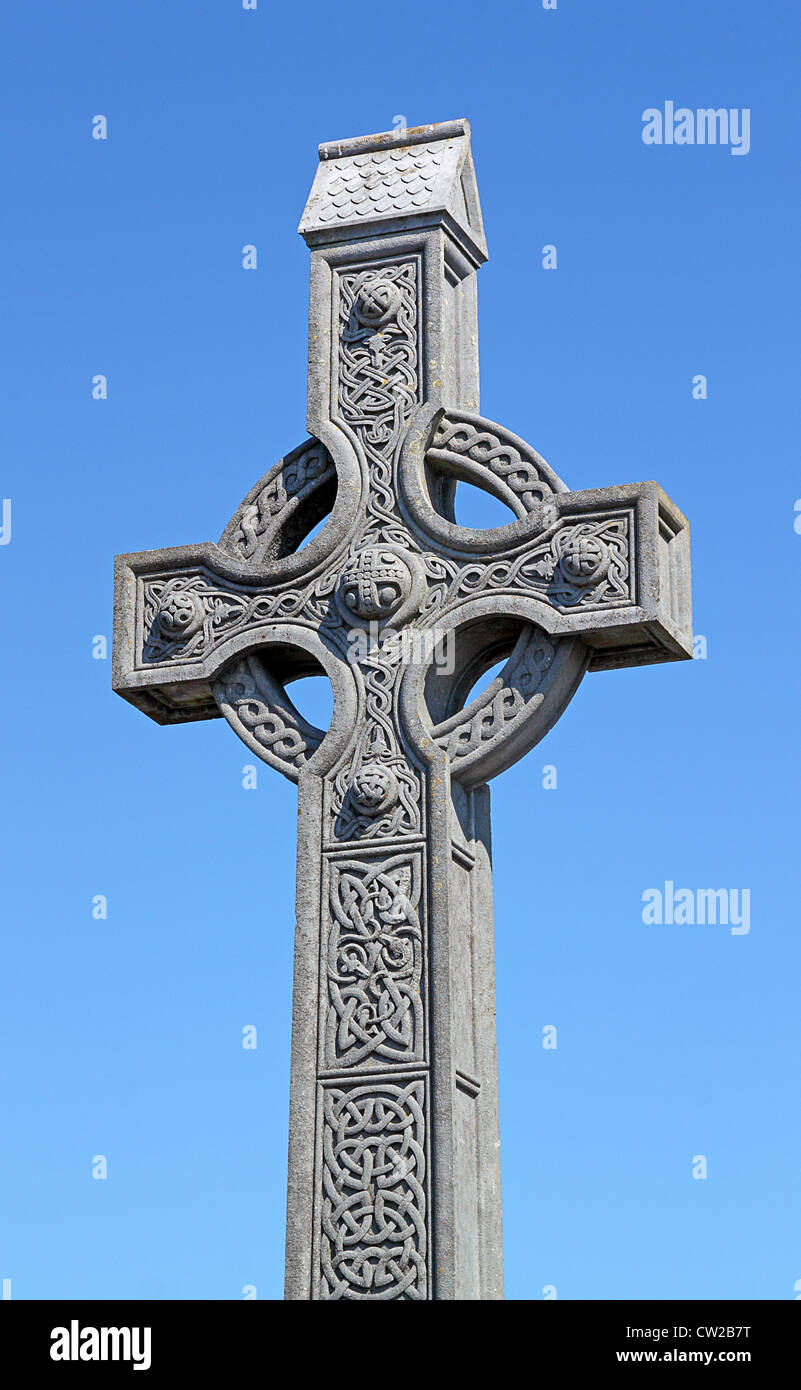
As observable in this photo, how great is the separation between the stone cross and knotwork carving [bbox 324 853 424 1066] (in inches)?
0.4

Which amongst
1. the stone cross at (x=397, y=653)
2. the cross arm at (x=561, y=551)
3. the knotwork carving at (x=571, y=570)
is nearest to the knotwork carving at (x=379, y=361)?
the stone cross at (x=397, y=653)

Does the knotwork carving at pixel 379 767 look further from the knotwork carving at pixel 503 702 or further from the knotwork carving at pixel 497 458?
the knotwork carving at pixel 497 458

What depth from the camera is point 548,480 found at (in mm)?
10625

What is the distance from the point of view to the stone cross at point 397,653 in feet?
32.3

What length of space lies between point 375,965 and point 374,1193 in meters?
0.90

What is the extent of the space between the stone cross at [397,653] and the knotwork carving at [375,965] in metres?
0.01

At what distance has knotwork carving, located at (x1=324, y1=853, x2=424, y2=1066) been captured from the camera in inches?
393

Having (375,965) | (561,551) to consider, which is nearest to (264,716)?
(375,965)

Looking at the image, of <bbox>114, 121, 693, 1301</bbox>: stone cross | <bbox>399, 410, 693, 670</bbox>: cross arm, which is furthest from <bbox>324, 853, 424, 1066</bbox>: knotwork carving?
<bbox>399, 410, 693, 670</bbox>: cross arm

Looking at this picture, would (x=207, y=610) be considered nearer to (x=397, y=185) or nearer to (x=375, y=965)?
(x=375, y=965)

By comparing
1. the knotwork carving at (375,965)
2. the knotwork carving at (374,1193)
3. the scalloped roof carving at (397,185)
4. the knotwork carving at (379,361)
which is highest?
the scalloped roof carving at (397,185)

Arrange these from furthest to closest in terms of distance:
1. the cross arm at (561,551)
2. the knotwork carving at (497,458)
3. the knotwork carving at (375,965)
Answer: the knotwork carving at (497,458) → the cross arm at (561,551) → the knotwork carving at (375,965)

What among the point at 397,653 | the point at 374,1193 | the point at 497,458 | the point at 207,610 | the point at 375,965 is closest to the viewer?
the point at 374,1193

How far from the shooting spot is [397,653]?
10570 mm
